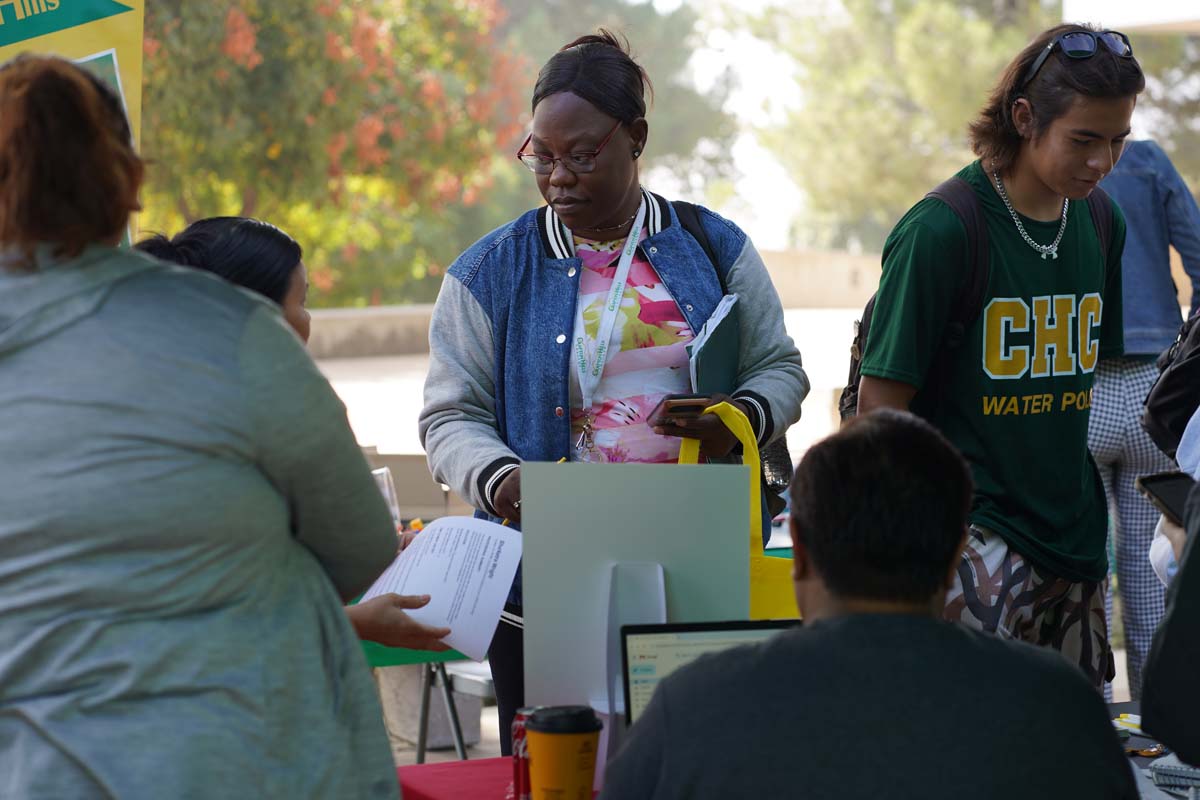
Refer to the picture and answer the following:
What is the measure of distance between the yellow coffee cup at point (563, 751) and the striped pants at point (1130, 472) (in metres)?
2.87

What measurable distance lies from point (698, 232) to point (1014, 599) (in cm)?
97

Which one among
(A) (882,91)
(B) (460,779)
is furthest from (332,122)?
(B) (460,779)

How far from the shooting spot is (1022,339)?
2953 mm

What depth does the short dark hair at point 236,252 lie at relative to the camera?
8.31ft

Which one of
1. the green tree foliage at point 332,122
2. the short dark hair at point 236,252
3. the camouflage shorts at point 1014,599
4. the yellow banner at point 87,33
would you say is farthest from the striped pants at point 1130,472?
the green tree foliage at point 332,122

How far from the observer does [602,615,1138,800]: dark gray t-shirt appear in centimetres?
157

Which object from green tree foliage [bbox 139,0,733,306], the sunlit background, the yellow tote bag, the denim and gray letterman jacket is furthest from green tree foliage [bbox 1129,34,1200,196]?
the yellow tote bag

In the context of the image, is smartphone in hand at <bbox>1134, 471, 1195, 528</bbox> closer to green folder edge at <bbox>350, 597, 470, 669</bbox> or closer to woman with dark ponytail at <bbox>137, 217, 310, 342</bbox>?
woman with dark ponytail at <bbox>137, 217, 310, 342</bbox>

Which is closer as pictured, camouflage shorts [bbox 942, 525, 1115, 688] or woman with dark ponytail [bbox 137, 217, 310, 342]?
woman with dark ponytail [bbox 137, 217, 310, 342]

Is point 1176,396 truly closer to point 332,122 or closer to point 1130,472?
point 1130,472

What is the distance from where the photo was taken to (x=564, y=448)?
291 cm

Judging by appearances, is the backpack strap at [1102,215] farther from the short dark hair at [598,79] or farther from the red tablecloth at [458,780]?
the red tablecloth at [458,780]

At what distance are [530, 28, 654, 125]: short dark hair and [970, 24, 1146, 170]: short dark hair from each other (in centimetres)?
72

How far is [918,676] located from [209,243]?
1493 mm
